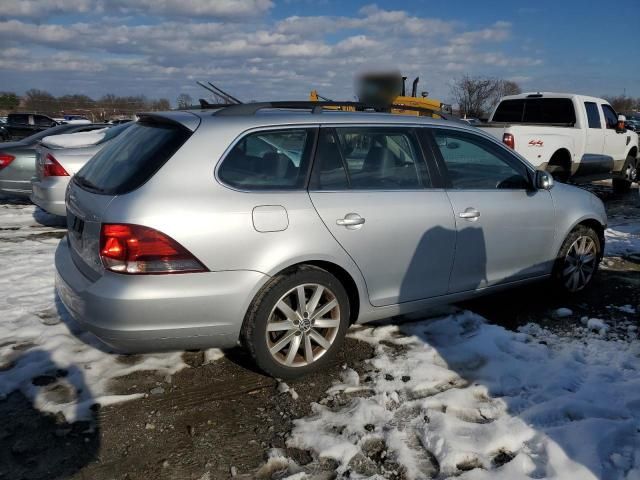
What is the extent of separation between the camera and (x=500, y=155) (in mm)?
4301

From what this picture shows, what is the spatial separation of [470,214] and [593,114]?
8180mm

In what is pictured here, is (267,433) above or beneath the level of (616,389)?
beneath

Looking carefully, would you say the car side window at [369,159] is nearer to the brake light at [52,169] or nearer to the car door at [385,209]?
the car door at [385,209]

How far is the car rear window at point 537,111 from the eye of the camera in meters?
10.2

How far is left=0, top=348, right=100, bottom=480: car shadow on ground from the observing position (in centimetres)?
256

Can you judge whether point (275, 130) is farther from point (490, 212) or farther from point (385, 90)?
point (385, 90)

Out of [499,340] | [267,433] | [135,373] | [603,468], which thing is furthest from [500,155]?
[135,373]

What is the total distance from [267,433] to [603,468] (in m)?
1.68

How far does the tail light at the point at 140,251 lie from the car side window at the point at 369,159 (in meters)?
1.01

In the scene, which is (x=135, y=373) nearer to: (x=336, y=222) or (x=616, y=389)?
(x=336, y=222)

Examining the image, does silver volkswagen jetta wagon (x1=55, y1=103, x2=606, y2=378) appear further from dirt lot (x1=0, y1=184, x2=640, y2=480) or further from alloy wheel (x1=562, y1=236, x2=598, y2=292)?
alloy wheel (x1=562, y1=236, x2=598, y2=292)

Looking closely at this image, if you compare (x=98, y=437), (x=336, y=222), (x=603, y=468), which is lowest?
(x=98, y=437)

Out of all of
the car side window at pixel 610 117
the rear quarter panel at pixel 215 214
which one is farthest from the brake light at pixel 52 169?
the car side window at pixel 610 117

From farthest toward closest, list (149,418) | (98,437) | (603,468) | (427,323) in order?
(427,323), (149,418), (98,437), (603,468)
